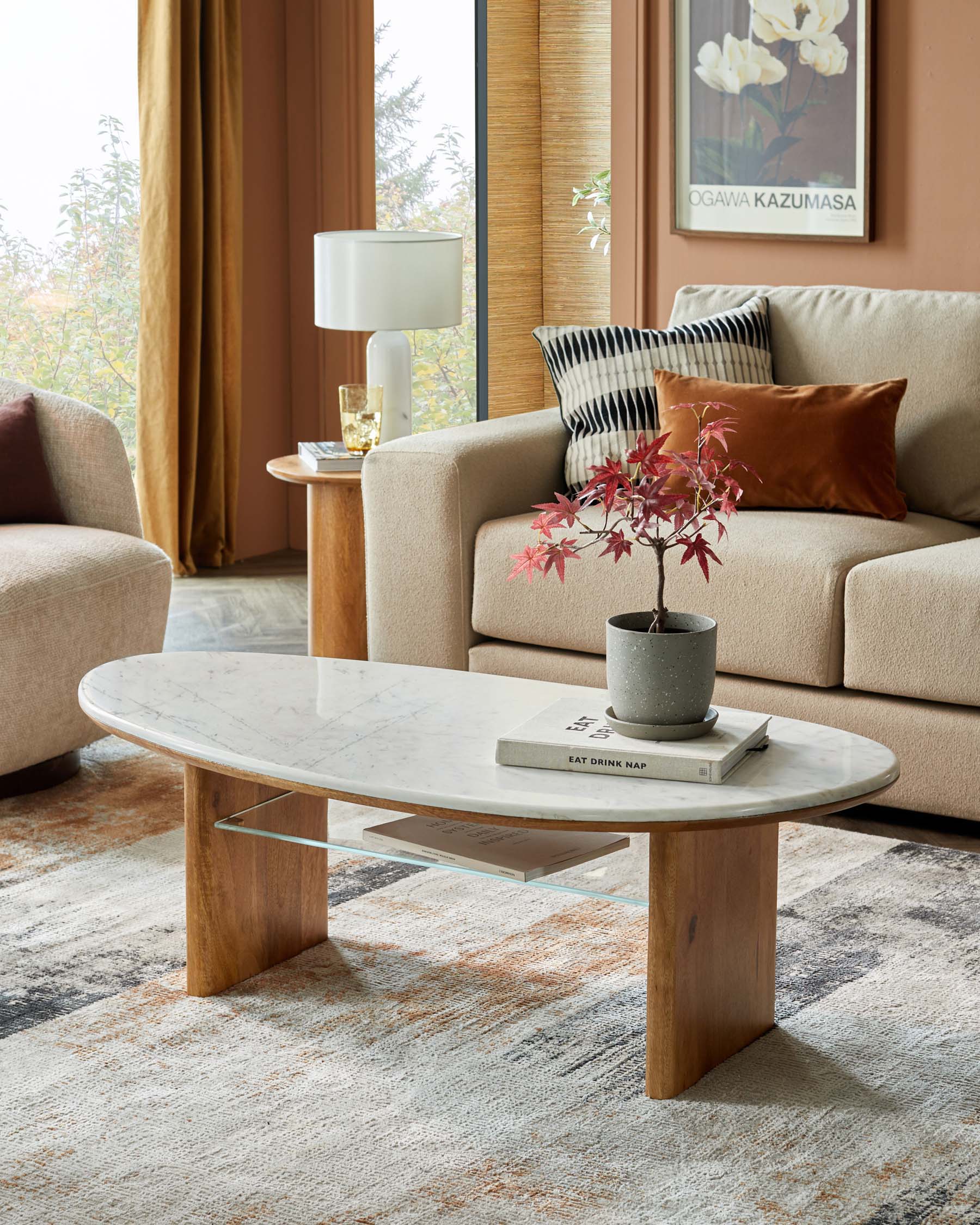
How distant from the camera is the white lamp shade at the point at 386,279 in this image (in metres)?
3.83

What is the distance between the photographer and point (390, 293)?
384cm

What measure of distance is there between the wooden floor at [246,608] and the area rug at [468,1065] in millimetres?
806

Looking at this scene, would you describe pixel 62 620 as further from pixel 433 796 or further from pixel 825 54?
pixel 825 54

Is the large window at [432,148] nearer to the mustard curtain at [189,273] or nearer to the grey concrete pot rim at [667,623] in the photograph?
the mustard curtain at [189,273]

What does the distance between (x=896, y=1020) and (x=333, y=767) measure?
0.84 metres

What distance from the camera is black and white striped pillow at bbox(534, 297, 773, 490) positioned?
359 cm

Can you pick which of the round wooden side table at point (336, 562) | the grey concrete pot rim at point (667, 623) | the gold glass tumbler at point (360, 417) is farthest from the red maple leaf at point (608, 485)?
the gold glass tumbler at point (360, 417)

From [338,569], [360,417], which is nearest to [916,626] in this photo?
[338,569]

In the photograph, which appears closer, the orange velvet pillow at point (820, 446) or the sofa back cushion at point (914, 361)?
the orange velvet pillow at point (820, 446)

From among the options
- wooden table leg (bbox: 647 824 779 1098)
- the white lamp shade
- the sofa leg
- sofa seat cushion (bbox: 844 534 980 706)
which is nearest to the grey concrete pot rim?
wooden table leg (bbox: 647 824 779 1098)

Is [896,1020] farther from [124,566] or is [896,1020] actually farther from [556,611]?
[124,566]

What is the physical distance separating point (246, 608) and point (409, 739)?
9.15 feet

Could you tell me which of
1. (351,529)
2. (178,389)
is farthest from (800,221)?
(178,389)

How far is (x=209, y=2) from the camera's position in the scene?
513cm
